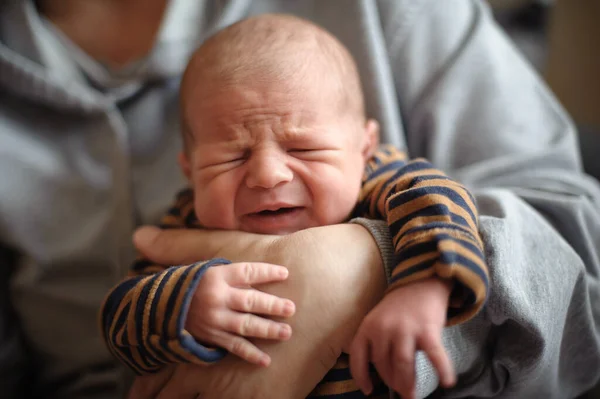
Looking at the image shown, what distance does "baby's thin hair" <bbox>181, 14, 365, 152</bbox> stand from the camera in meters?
0.70

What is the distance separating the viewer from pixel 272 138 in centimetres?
68

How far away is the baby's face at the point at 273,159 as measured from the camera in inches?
26.9

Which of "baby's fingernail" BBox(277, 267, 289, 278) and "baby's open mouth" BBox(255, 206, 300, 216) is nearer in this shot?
"baby's fingernail" BBox(277, 267, 289, 278)

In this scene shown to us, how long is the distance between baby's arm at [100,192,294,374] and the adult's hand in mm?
21

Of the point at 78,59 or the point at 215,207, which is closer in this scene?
the point at 215,207

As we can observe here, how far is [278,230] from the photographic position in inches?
27.6

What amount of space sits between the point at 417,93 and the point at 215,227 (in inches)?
17.8

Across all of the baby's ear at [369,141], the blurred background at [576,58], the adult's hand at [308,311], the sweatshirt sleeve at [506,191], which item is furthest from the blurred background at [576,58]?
the adult's hand at [308,311]

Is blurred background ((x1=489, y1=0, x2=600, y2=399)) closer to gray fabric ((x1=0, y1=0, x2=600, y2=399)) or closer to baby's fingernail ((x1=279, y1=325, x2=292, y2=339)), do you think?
gray fabric ((x1=0, y1=0, x2=600, y2=399))

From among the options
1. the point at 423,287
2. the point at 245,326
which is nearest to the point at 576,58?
the point at 423,287

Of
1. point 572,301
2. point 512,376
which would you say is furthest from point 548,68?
point 512,376

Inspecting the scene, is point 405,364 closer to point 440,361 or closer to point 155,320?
point 440,361

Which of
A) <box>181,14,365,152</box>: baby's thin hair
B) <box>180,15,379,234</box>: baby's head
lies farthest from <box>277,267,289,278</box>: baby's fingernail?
<box>181,14,365,152</box>: baby's thin hair

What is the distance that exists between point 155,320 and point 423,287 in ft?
1.00
